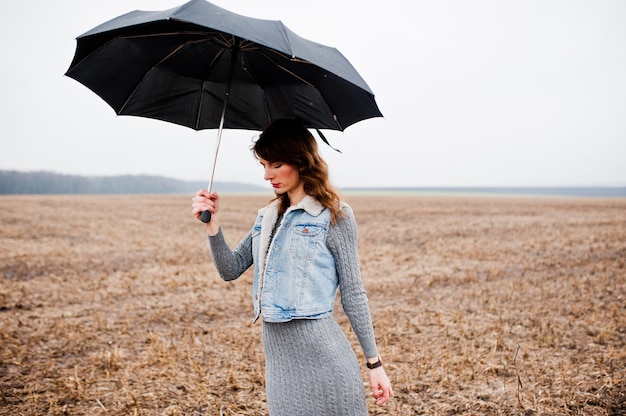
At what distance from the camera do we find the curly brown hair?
90.4 inches

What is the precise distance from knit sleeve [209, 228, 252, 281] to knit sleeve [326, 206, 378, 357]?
0.68m

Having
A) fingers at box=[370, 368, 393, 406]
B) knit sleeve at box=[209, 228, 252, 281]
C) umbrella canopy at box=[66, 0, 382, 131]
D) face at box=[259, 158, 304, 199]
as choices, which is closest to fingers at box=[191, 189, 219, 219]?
knit sleeve at box=[209, 228, 252, 281]

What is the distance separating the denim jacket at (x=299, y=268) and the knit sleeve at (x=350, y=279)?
5cm

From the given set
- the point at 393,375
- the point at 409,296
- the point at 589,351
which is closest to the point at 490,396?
the point at 393,375

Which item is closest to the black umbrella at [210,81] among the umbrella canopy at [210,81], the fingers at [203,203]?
the umbrella canopy at [210,81]

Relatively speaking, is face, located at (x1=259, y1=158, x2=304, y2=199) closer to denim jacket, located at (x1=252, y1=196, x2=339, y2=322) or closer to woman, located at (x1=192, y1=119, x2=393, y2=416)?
woman, located at (x1=192, y1=119, x2=393, y2=416)

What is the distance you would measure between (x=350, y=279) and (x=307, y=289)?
9.1 inches

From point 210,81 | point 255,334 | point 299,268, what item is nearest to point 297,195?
point 299,268

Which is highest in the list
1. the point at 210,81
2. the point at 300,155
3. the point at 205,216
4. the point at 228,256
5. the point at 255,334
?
the point at 210,81

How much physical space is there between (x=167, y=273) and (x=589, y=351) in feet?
31.0

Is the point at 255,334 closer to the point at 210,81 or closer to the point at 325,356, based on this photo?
the point at 210,81

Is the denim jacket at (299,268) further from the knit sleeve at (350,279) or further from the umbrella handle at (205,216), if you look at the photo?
the umbrella handle at (205,216)

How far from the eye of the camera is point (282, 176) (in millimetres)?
2318

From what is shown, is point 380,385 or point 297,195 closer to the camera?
point 380,385
